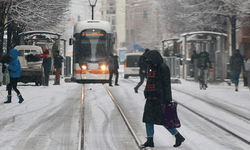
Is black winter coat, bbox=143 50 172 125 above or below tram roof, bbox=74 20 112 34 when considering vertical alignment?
below

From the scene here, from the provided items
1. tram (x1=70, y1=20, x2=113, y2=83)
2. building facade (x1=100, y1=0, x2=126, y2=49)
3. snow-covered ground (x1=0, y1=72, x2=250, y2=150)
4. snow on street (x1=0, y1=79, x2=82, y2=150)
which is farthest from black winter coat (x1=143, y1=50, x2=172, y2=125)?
building facade (x1=100, y1=0, x2=126, y2=49)

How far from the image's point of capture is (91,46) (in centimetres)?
2094

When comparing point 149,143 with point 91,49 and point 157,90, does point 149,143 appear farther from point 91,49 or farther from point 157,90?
point 91,49

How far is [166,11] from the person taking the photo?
38.1m

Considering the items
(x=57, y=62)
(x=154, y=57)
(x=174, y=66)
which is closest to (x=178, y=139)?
(x=154, y=57)

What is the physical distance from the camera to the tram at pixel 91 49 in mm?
20922

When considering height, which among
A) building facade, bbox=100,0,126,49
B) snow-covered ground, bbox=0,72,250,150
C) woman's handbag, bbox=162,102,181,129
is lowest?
snow-covered ground, bbox=0,72,250,150

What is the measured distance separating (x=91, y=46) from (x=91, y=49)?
14 cm

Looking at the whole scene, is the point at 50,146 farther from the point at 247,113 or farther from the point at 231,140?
the point at 247,113

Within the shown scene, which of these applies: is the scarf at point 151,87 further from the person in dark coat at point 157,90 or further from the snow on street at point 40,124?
the snow on street at point 40,124

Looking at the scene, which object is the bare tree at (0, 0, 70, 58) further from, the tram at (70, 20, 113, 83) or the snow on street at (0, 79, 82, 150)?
the snow on street at (0, 79, 82, 150)

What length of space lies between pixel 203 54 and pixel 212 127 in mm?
10030

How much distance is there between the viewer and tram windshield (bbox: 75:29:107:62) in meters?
20.9

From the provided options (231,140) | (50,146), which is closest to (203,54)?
(231,140)
